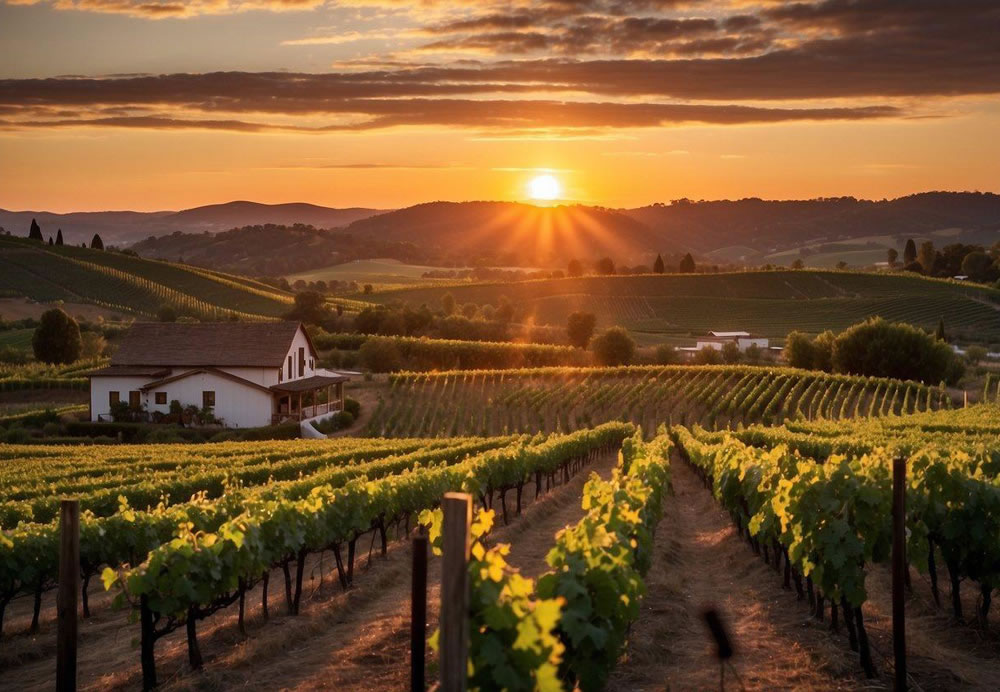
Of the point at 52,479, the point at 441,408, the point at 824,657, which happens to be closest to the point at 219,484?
the point at 52,479

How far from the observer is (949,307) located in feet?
357

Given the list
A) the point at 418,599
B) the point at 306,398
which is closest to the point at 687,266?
the point at 306,398

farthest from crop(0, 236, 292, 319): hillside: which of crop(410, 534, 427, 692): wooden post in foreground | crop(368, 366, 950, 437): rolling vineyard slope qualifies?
crop(410, 534, 427, 692): wooden post in foreground

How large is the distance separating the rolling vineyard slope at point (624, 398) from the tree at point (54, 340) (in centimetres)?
2312

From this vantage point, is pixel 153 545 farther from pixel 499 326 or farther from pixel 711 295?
pixel 711 295

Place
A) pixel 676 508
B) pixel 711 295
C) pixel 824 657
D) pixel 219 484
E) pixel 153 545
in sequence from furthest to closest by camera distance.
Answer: pixel 711 295
pixel 676 508
pixel 219 484
pixel 153 545
pixel 824 657

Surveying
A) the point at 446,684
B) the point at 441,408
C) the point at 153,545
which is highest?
the point at 446,684

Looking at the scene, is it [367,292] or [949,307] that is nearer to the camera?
[949,307]

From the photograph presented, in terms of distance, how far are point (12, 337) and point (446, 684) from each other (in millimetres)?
87432

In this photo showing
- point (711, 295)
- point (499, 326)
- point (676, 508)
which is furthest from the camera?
point (711, 295)

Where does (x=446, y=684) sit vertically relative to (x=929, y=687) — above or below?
above

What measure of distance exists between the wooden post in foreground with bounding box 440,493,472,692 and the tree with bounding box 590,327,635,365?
237ft

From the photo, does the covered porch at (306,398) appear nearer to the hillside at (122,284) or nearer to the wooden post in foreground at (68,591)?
the wooden post in foreground at (68,591)

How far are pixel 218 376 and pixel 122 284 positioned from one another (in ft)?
229
